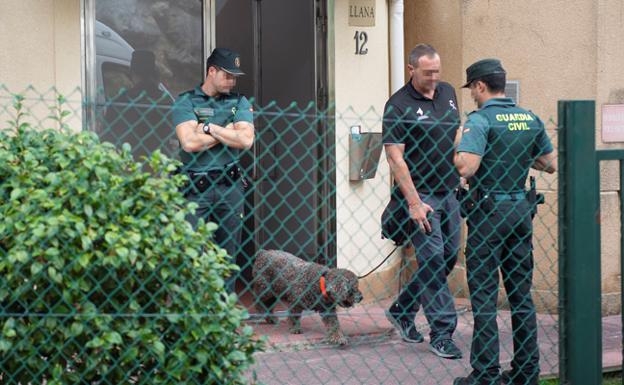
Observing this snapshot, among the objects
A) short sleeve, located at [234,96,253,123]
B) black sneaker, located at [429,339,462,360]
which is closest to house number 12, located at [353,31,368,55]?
short sleeve, located at [234,96,253,123]

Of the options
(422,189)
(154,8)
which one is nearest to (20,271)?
(422,189)

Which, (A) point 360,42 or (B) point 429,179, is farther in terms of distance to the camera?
(A) point 360,42

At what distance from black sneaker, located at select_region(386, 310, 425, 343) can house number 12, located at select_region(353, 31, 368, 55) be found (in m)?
2.24

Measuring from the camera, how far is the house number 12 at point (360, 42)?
8.28 metres

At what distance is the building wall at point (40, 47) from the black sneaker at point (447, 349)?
282cm

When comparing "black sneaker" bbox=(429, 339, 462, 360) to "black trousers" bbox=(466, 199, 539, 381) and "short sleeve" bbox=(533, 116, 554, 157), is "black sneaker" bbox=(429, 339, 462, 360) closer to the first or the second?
"black trousers" bbox=(466, 199, 539, 381)

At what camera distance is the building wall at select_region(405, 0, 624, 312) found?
26.7ft

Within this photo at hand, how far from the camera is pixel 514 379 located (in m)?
5.82

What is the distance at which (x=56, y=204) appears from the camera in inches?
151

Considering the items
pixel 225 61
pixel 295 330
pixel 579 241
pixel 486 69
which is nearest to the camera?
pixel 579 241

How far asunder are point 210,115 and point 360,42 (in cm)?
205

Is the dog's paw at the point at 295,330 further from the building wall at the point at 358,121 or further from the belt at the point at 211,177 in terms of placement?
the belt at the point at 211,177

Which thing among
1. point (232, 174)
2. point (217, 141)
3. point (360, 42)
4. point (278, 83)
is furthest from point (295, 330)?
point (278, 83)

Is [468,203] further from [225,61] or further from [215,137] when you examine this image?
[225,61]
